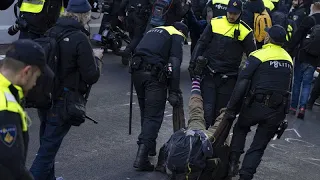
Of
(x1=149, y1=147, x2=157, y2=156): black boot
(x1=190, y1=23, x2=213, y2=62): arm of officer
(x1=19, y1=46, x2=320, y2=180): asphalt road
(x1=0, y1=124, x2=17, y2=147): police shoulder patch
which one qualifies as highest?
(x1=0, y1=124, x2=17, y2=147): police shoulder patch

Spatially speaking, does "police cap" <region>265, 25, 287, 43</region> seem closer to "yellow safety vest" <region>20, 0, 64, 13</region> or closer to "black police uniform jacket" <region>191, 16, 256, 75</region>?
"black police uniform jacket" <region>191, 16, 256, 75</region>

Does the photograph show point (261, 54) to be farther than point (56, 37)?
Yes

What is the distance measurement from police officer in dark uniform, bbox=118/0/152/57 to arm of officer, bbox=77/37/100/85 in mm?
5630

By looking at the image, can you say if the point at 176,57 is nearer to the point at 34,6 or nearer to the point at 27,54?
the point at 34,6

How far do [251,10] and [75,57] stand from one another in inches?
209

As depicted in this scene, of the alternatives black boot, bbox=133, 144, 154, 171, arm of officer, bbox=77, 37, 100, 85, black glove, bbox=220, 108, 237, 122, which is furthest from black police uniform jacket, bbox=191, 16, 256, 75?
arm of officer, bbox=77, 37, 100, 85

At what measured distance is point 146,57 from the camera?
6367mm

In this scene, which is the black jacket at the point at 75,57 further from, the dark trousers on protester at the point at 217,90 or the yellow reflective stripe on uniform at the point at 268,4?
the yellow reflective stripe on uniform at the point at 268,4

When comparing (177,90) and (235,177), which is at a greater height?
(177,90)

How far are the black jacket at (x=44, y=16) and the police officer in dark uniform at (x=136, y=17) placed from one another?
2468mm

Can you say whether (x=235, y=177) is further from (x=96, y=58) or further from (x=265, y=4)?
(x=265, y=4)

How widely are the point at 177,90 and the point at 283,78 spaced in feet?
3.96

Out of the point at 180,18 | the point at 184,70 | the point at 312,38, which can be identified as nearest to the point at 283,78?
the point at 312,38

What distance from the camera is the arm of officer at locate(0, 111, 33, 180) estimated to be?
2.95 metres
